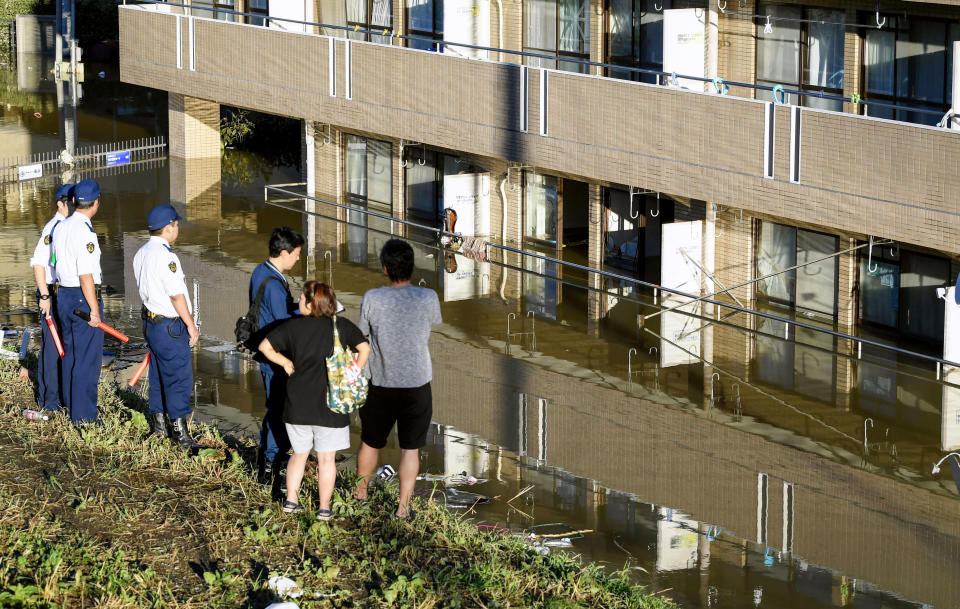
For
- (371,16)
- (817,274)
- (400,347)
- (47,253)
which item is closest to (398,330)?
(400,347)

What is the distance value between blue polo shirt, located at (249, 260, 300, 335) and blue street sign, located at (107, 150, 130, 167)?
22230 millimetres

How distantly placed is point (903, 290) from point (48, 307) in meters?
9.66

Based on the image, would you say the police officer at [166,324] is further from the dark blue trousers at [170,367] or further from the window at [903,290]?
the window at [903,290]

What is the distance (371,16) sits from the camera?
1040 inches

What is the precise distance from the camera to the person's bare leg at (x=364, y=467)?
10648mm

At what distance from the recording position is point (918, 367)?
1700cm

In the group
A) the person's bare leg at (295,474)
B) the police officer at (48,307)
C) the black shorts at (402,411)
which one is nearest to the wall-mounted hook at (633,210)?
the police officer at (48,307)

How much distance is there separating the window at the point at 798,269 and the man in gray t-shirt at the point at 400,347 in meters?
9.25

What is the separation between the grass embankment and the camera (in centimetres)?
907

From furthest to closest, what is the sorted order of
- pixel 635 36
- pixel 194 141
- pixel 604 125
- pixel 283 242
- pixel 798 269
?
pixel 194 141 → pixel 635 36 → pixel 604 125 → pixel 798 269 → pixel 283 242

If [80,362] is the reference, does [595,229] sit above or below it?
below

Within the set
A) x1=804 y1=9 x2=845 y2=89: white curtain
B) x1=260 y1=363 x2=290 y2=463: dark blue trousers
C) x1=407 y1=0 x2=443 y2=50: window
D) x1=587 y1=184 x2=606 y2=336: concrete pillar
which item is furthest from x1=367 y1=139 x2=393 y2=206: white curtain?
x1=260 y1=363 x2=290 y2=463: dark blue trousers

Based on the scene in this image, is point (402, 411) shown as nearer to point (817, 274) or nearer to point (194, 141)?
point (817, 274)

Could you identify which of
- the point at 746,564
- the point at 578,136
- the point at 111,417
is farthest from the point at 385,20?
the point at 746,564
